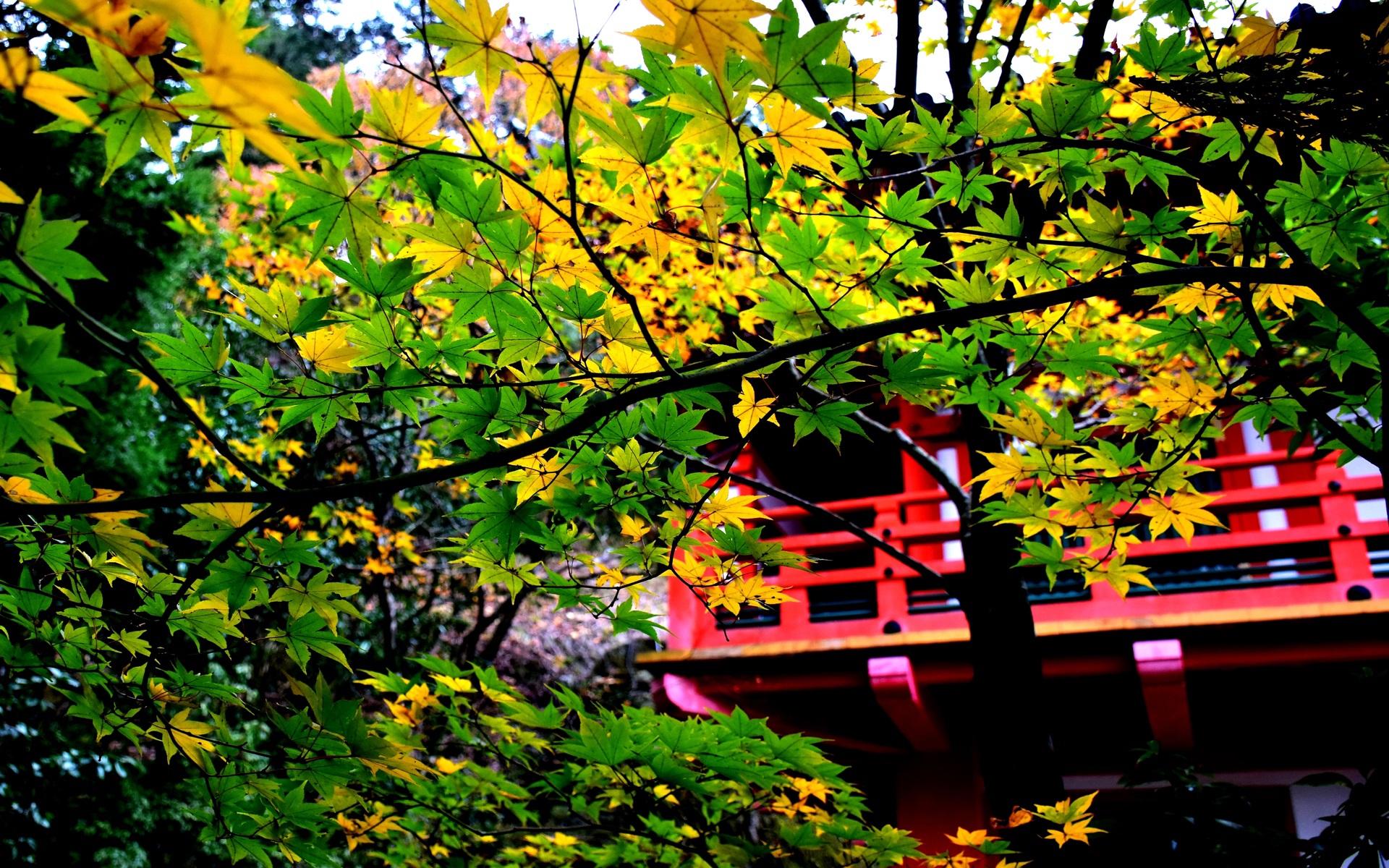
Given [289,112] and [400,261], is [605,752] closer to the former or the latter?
[400,261]

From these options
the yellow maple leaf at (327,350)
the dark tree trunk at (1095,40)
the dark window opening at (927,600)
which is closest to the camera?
the yellow maple leaf at (327,350)

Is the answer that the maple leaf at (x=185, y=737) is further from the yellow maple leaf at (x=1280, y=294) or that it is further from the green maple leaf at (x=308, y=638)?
the yellow maple leaf at (x=1280, y=294)

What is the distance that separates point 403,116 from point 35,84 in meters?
0.54

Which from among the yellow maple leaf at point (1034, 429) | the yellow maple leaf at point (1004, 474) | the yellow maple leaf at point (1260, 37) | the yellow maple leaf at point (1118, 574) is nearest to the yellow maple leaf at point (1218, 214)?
the yellow maple leaf at point (1260, 37)

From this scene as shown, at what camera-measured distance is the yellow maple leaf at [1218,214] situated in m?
1.76

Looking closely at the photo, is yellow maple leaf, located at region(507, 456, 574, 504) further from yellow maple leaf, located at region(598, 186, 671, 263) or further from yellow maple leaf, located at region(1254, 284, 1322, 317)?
yellow maple leaf, located at region(1254, 284, 1322, 317)

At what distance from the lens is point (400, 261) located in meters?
1.32

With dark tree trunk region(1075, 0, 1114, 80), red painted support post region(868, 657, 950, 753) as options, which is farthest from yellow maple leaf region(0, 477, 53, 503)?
red painted support post region(868, 657, 950, 753)

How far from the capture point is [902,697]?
465cm

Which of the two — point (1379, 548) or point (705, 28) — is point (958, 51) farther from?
point (1379, 548)

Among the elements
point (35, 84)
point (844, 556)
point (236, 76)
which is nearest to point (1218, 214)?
point (236, 76)

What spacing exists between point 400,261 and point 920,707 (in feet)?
13.7

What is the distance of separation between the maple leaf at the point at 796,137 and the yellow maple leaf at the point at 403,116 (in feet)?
1.52

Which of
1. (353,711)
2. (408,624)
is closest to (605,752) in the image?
(353,711)
